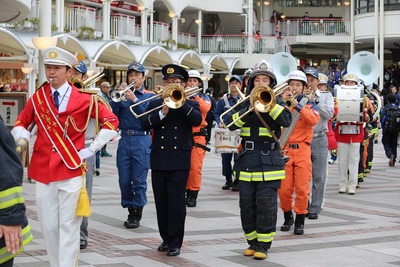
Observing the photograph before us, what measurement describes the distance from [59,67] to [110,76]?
36.3 m

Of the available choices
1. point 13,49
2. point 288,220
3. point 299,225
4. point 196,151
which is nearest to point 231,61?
point 13,49

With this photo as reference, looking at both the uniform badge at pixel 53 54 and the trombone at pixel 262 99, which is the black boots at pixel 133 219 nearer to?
the trombone at pixel 262 99

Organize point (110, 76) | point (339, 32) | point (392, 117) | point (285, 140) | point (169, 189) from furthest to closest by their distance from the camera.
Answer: point (339, 32) → point (110, 76) → point (392, 117) → point (285, 140) → point (169, 189)

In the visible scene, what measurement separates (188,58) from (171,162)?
36839mm

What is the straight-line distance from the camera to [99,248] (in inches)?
354

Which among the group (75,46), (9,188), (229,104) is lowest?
(9,188)

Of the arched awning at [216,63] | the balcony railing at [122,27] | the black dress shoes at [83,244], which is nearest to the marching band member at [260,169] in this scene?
the black dress shoes at [83,244]

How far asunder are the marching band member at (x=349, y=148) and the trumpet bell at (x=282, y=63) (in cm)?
107

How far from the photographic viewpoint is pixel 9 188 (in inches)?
189

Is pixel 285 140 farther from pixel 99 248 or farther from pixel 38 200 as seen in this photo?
pixel 38 200

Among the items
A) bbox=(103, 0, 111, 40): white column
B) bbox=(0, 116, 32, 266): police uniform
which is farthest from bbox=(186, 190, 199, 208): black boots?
bbox=(103, 0, 111, 40): white column

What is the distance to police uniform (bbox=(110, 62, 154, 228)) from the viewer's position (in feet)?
33.2

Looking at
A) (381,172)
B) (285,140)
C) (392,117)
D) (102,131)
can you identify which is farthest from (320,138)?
(392,117)

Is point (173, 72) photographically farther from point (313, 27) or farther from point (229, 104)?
point (313, 27)
